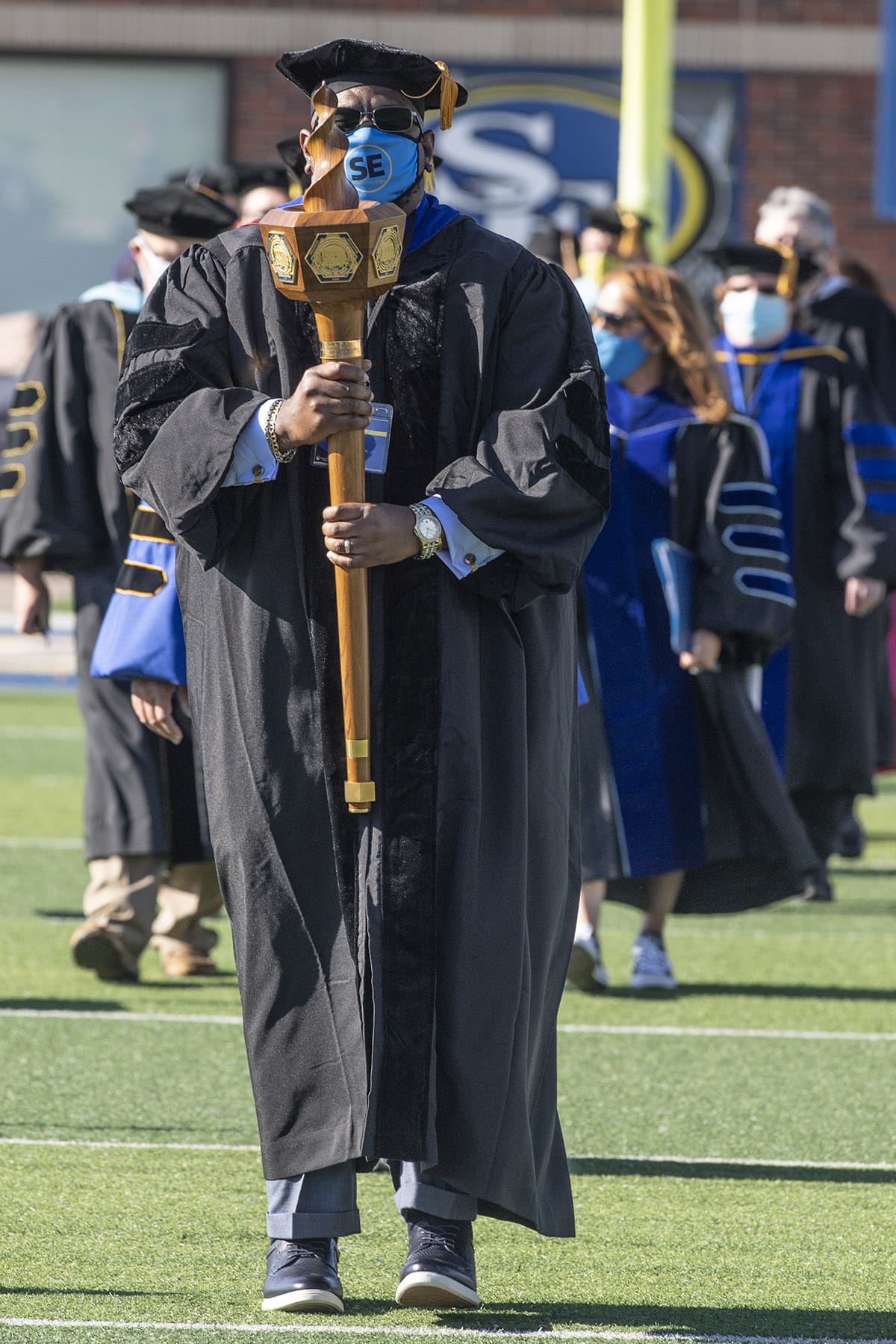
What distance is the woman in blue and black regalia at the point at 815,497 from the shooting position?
760cm

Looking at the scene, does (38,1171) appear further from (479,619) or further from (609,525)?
(609,525)

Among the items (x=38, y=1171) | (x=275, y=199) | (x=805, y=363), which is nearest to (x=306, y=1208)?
(x=38, y=1171)

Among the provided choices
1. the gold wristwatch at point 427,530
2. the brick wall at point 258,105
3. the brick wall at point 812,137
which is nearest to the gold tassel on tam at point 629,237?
the gold wristwatch at point 427,530

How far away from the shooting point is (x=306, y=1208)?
348cm

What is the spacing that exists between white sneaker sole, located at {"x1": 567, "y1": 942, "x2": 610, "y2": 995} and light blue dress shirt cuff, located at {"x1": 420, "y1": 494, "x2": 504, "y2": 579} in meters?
2.87

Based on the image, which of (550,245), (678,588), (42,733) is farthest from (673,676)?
(42,733)

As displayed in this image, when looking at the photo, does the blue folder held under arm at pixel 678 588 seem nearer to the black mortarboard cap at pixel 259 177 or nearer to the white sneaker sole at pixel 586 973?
the white sneaker sole at pixel 586 973

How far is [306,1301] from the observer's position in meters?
3.44

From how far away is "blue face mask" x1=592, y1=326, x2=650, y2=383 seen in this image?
20.9 feet

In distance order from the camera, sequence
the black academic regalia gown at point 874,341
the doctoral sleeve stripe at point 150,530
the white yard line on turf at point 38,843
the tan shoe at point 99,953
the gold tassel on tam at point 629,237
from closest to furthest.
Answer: the doctoral sleeve stripe at point 150,530 → the tan shoe at point 99,953 → the black academic regalia gown at point 874,341 → the gold tassel on tam at point 629,237 → the white yard line on turf at point 38,843

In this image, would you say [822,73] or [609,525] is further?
[822,73]

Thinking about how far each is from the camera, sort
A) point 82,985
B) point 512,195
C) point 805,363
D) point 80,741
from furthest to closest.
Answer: point 512,195 < point 80,741 < point 805,363 < point 82,985

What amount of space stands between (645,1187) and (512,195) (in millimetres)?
17602

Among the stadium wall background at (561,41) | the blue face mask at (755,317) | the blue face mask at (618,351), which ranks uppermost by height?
the stadium wall background at (561,41)
